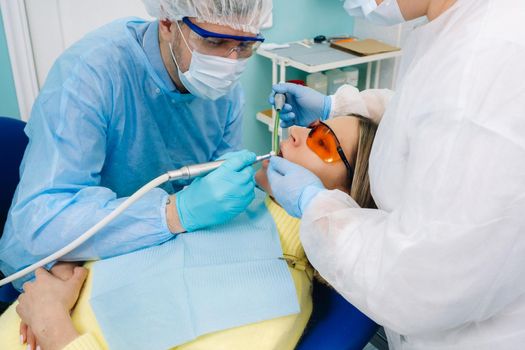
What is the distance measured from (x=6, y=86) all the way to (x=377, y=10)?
5.95 ft

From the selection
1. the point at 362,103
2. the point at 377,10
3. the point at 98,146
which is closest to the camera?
the point at 377,10

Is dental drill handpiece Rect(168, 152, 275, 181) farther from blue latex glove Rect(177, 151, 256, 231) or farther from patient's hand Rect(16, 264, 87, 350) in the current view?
patient's hand Rect(16, 264, 87, 350)

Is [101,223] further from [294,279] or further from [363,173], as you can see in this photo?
[363,173]

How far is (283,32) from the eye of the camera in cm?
279

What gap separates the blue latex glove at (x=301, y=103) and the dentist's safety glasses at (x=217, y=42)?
1.03 ft

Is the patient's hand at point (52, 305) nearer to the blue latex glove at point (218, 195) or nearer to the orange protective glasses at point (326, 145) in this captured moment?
the blue latex glove at point (218, 195)

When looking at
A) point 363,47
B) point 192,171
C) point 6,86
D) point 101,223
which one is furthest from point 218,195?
point 363,47

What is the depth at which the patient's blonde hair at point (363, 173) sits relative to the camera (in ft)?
3.95

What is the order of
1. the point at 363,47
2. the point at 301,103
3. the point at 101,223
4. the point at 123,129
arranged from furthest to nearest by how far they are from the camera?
1. the point at 363,47
2. the point at 301,103
3. the point at 123,129
4. the point at 101,223

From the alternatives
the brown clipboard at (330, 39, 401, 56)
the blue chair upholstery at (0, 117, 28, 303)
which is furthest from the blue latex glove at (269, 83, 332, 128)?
the brown clipboard at (330, 39, 401, 56)

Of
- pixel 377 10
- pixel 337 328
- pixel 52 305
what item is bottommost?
pixel 337 328

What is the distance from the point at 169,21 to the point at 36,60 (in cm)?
119

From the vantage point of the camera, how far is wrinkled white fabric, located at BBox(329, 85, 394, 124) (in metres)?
1.42

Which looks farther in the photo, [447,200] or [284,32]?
[284,32]
